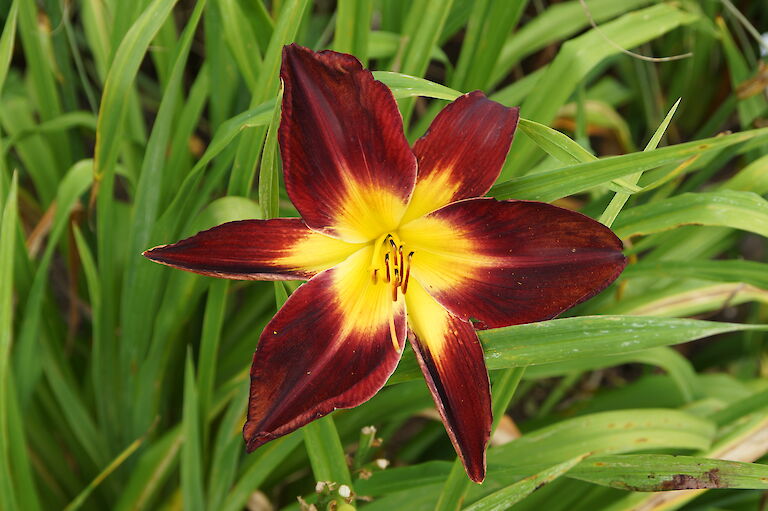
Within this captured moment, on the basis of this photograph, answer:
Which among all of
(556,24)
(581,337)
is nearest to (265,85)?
(581,337)

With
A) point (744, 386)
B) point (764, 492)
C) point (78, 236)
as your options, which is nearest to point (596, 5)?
point (744, 386)

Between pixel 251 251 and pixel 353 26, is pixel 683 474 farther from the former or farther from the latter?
pixel 353 26

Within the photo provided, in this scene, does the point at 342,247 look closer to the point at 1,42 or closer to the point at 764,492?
the point at 1,42

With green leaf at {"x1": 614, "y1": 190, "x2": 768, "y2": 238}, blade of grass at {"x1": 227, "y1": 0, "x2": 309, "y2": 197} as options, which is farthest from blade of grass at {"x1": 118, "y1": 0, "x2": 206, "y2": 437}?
green leaf at {"x1": 614, "y1": 190, "x2": 768, "y2": 238}

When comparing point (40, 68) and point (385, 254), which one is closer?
point (385, 254)

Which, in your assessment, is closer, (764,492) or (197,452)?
(197,452)

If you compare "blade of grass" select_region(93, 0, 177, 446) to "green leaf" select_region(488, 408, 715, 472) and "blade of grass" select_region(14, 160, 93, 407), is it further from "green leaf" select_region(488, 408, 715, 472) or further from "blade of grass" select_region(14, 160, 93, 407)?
"green leaf" select_region(488, 408, 715, 472)
